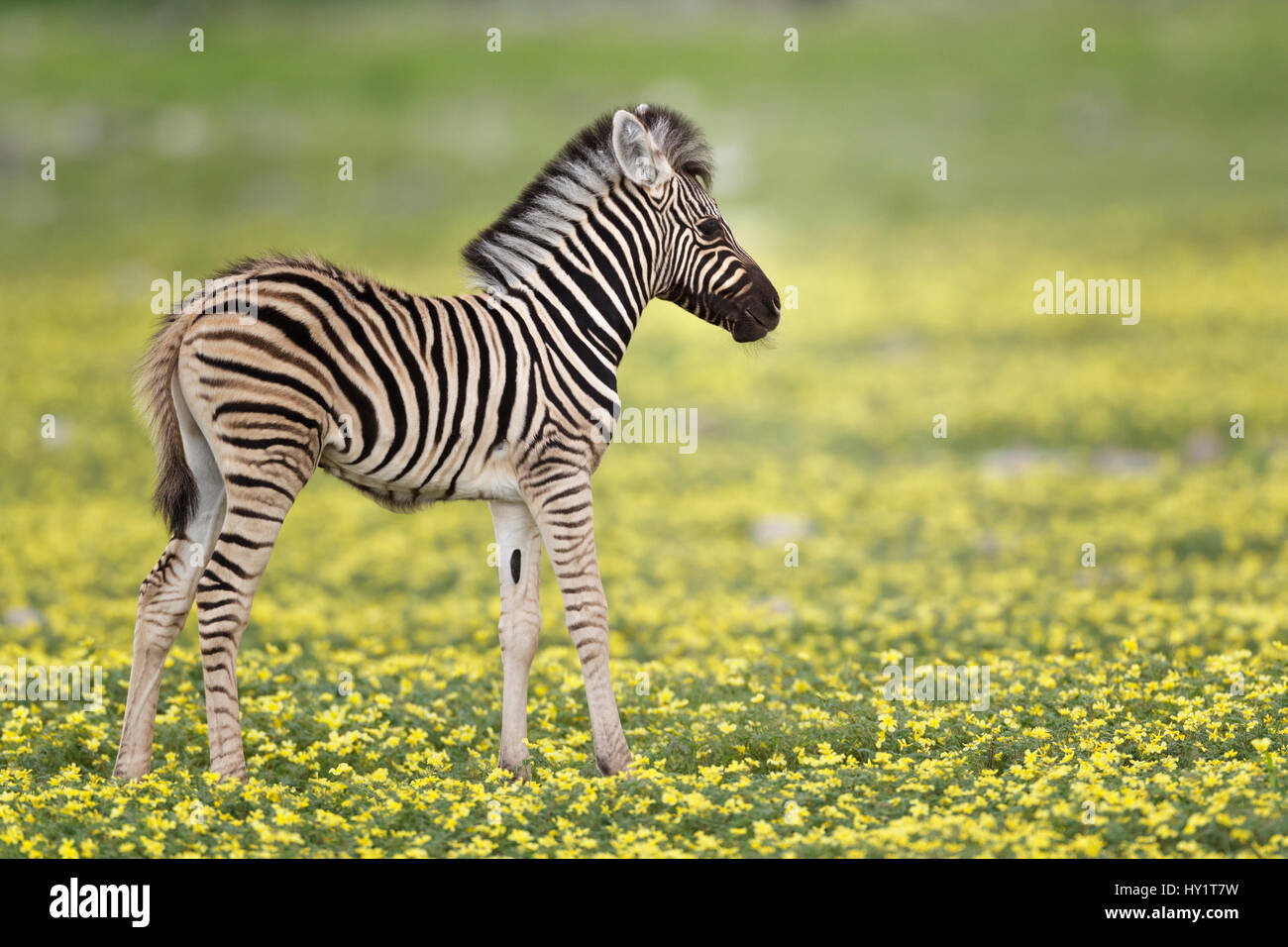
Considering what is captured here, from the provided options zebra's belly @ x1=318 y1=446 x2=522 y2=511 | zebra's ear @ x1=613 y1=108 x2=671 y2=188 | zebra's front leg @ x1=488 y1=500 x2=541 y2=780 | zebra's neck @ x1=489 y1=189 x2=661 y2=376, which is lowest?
zebra's front leg @ x1=488 y1=500 x2=541 y2=780

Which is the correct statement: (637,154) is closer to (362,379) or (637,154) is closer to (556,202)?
(556,202)

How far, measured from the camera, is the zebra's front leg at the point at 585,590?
8422 mm

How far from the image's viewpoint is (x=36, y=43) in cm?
4509

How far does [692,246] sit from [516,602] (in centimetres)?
261

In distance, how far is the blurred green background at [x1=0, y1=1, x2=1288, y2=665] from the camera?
51.5ft

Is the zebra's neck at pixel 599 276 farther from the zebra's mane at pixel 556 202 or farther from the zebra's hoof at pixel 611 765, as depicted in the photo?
the zebra's hoof at pixel 611 765

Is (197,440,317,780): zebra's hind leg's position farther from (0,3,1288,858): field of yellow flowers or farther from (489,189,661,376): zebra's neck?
(489,189,661,376): zebra's neck

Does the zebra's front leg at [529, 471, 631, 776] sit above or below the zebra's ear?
below

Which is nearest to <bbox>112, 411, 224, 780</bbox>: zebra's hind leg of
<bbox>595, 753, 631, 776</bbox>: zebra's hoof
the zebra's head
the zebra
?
the zebra

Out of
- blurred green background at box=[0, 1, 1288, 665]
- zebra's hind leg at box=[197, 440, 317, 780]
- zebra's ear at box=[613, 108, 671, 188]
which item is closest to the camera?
zebra's hind leg at box=[197, 440, 317, 780]

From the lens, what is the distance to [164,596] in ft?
27.6

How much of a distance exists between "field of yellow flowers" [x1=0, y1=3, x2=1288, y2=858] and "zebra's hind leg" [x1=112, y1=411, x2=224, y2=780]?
1.67 ft
